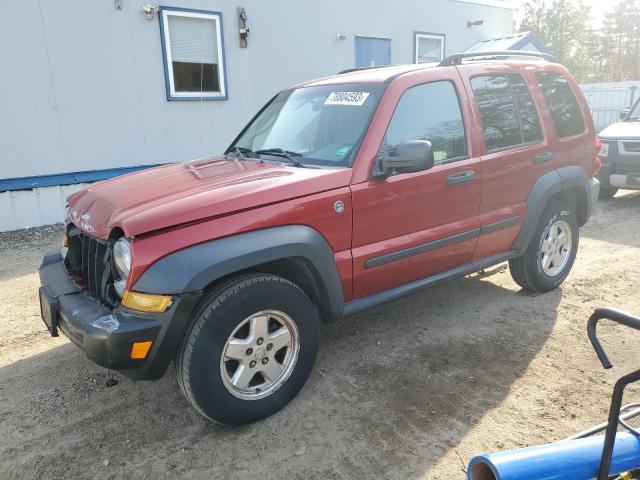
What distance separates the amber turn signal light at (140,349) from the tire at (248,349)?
19 centimetres

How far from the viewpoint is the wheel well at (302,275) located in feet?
9.39

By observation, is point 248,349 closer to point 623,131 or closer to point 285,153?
point 285,153

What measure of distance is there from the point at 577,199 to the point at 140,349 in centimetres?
394

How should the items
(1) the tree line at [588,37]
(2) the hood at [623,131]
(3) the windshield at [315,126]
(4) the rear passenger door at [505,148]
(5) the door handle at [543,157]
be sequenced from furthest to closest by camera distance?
(1) the tree line at [588,37]
(2) the hood at [623,131]
(5) the door handle at [543,157]
(4) the rear passenger door at [505,148]
(3) the windshield at [315,126]

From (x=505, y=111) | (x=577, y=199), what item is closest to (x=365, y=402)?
(x=505, y=111)

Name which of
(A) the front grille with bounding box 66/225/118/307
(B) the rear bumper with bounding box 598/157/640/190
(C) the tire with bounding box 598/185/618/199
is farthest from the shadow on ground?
(C) the tire with bounding box 598/185/618/199

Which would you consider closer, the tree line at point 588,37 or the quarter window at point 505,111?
the quarter window at point 505,111

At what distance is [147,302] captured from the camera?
2406 millimetres

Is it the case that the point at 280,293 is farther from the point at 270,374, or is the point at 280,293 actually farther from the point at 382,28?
the point at 382,28

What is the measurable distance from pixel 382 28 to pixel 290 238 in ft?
30.5

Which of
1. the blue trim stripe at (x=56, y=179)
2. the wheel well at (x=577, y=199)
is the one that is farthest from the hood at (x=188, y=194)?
the blue trim stripe at (x=56, y=179)

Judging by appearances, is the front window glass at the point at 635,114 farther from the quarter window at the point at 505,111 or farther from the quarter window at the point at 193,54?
the quarter window at the point at 193,54

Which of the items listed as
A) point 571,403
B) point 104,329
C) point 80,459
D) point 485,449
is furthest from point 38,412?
point 571,403

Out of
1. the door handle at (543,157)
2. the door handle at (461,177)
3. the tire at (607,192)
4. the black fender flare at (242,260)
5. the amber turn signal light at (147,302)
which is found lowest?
the tire at (607,192)
